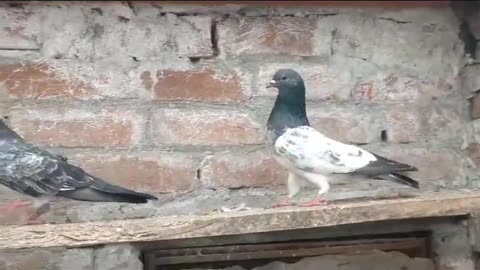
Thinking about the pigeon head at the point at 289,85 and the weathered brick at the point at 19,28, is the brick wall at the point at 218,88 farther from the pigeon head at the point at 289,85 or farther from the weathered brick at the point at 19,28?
the pigeon head at the point at 289,85

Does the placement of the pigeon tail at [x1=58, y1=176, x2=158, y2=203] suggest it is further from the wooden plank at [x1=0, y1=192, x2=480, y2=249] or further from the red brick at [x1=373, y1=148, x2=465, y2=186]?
the red brick at [x1=373, y1=148, x2=465, y2=186]

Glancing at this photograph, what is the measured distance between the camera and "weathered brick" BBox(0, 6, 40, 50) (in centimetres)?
120

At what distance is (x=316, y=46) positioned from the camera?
1.29 m

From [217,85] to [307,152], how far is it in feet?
0.77

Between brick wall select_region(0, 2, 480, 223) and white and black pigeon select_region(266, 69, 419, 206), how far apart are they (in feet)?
0.47

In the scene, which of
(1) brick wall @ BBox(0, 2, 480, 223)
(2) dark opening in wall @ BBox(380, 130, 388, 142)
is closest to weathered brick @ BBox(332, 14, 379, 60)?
(1) brick wall @ BBox(0, 2, 480, 223)

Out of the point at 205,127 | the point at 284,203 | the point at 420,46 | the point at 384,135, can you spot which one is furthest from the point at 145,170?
the point at 420,46

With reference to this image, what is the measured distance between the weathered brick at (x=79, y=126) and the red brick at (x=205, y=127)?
0.10 feet

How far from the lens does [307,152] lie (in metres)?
1.07

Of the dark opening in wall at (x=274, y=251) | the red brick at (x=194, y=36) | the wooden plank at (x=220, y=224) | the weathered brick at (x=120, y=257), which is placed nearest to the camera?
the wooden plank at (x=220, y=224)

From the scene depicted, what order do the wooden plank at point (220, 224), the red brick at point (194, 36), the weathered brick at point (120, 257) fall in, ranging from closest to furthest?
the wooden plank at point (220, 224), the weathered brick at point (120, 257), the red brick at point (194, 36)

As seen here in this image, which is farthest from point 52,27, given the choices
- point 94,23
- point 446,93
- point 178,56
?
point 446,93

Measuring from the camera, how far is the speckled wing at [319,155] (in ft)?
3.51

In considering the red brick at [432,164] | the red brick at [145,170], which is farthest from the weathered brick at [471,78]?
the red brick at [145,170]
